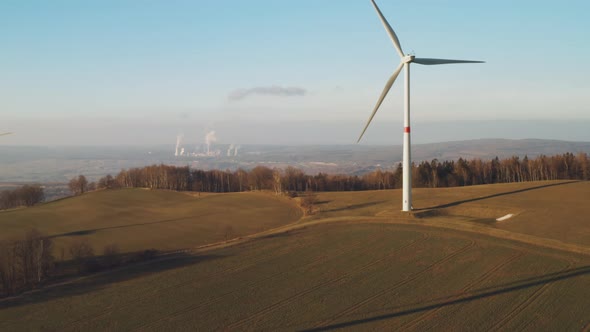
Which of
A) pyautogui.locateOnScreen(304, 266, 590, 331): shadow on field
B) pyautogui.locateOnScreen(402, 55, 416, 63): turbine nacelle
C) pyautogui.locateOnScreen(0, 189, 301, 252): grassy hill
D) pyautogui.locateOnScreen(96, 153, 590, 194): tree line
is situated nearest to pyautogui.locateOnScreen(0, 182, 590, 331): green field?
pyautogui.locateOnScreen(304, 266, 590, 331): shadow on field

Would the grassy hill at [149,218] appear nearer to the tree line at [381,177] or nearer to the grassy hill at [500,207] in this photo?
the grassy hill at [500,207]

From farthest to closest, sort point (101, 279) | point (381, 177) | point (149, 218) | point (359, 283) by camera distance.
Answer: point (381, 177) < point (149, 218) < point (101, 279) < point (359, 283)

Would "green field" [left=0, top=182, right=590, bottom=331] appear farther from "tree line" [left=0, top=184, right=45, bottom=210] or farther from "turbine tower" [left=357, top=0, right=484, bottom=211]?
"tree line" [left=0, top=184, right=45, bottom=210]

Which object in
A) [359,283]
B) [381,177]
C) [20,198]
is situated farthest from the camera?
[381,177]

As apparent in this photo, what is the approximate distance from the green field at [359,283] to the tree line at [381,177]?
165 ft

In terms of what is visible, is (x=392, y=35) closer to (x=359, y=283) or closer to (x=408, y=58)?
(x=408, y=58)

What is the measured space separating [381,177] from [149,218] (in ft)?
230

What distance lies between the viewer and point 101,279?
32500 millimetres

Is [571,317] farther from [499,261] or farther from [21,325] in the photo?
→ [21,325]

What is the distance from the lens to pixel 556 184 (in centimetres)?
7294

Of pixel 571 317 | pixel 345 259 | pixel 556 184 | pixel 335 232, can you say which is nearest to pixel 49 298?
pixel 345 259

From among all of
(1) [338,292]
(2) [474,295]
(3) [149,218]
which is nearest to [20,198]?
(3) [149,218]

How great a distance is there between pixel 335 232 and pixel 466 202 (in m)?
24.1

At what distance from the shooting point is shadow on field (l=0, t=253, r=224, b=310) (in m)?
28.7
